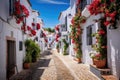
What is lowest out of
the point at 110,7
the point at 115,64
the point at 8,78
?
the point at 8,78

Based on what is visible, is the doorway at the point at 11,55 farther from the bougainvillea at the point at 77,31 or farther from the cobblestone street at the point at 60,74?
the bougainvillea at the point at 77,31

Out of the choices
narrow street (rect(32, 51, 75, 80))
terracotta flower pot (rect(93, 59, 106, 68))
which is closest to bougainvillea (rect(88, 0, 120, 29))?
terracotta flower pot (rect(93, 59, 106, 68))

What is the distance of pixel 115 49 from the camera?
347 inches

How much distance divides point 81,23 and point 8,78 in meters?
8.96

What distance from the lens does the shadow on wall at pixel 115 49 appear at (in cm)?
841

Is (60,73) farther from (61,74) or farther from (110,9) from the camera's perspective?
(110,9)

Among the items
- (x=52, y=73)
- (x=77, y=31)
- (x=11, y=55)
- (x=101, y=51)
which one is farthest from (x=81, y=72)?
(x=77, y=31)

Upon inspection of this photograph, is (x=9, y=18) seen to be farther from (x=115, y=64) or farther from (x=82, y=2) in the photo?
(x=82, y=2)

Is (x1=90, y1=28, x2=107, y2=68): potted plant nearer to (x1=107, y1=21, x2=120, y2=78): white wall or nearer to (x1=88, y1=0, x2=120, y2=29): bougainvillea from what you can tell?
(x1=107, y1=21, x2=120, y2=78): white wall

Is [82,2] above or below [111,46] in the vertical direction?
above

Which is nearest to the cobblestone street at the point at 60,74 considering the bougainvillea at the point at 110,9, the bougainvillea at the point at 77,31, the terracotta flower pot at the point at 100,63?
the terracotta flower pot at the point at 100,63

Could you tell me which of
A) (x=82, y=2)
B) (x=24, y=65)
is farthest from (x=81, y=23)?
(x=24, y=65)

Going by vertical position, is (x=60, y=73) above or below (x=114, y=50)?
below

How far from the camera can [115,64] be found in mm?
8820
